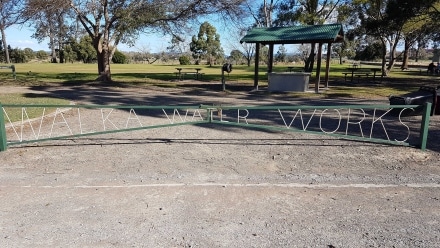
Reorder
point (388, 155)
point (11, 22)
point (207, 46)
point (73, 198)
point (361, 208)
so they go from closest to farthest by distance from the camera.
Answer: point (361, 208)
point (73, 198)
point (388, 155)
point (11, 22)
point (207, 46)

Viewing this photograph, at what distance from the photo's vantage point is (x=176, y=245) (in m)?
3.05

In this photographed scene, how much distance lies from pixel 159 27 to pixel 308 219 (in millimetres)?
18146

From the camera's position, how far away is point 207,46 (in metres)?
53.3

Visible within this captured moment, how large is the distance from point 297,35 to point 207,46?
127 feet

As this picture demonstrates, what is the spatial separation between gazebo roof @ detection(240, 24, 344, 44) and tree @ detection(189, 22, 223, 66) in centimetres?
3597

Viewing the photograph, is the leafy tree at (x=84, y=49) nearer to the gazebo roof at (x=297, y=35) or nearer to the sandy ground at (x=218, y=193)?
the gazebo roof at (x=297, y=35)

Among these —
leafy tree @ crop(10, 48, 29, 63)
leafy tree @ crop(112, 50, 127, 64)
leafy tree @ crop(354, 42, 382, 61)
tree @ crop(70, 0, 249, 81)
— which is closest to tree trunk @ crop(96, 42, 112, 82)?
tree @ crop(70, 0, 249, 81)

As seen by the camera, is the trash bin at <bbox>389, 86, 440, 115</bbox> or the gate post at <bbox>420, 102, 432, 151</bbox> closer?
the gate post at <bbox>420, 102, 432, 151</bbox>

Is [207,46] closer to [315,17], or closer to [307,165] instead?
[315,17]

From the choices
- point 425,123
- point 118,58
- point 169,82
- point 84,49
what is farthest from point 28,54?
point 425,123

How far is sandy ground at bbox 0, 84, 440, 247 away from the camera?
3.21 metres

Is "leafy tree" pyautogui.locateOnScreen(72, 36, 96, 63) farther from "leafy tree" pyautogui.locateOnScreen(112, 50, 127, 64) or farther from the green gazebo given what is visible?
the green gazebo

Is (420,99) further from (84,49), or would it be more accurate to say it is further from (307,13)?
(84,49)

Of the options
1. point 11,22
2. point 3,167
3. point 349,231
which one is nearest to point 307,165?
point 349,231
